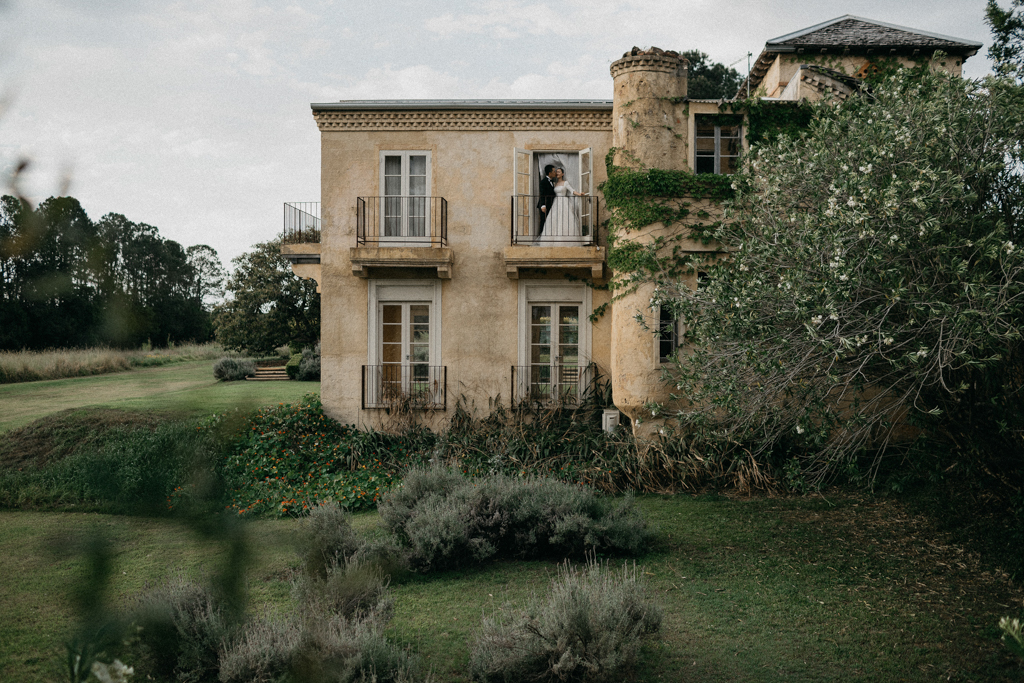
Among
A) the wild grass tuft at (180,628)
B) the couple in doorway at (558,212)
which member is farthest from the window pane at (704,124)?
the wild grass tuft at (180,628)

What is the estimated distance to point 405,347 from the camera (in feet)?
47.9

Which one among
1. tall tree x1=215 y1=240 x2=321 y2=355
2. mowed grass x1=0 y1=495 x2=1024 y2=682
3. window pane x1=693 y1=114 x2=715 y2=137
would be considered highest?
window pane x1=693 y1=114 x2=715 y2=137

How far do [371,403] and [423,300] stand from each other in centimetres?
257

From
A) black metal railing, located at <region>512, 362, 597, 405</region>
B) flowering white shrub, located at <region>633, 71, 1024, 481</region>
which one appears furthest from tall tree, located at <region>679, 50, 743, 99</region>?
flowering white shrub, located at <region>633, 71, 1024, 481</region>

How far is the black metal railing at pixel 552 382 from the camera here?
14.1 metres

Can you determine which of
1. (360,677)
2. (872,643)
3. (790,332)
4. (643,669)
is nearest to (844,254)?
(790,332)

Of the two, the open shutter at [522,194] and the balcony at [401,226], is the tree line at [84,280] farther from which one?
the open shutter at [522,194]

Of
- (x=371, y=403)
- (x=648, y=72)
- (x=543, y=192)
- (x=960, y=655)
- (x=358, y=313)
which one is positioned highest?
(x=648, y=72)

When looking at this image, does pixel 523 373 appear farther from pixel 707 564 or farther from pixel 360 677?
pixel 360 677

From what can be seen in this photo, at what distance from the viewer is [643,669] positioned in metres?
5.50

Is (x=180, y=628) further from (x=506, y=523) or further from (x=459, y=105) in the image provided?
(x=459, y=105)

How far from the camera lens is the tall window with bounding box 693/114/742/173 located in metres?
12.7

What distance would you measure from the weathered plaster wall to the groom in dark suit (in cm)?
64

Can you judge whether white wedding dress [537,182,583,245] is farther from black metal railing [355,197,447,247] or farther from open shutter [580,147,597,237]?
black metal railing [355,197,447,247]
